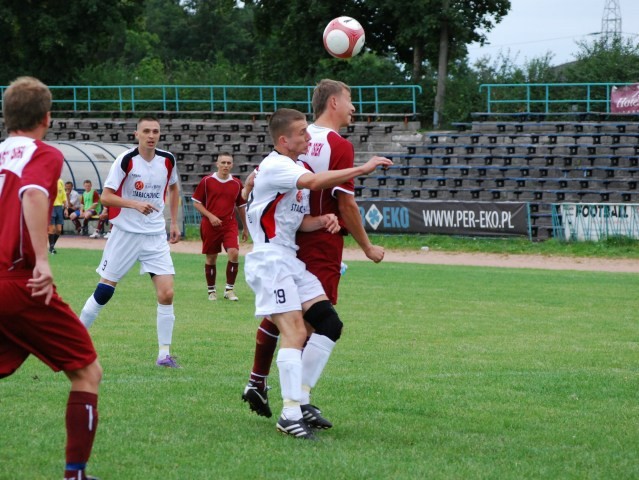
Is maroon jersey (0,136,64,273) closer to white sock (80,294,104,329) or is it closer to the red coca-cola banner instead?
white sock (80,294,104,329)

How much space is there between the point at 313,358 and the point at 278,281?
1.94 ft

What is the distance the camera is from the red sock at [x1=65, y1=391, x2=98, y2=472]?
484cm

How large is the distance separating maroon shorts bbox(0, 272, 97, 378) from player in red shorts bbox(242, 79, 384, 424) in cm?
196

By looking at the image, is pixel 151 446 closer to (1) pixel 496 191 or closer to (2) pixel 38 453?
(2) pixel 38 453

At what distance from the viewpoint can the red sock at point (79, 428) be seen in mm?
4840

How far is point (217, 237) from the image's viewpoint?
15.4 metres

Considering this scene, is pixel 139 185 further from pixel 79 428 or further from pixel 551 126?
pixel 551 126

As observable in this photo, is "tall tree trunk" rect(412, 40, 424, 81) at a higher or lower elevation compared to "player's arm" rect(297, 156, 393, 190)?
higher

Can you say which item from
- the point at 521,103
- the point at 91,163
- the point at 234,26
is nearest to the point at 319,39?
the point at 521,103

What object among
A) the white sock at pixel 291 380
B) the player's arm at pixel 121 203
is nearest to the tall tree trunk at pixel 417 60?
the player's arm at pixel 121 203

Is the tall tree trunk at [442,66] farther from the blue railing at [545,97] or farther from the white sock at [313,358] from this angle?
the white sock at [313,358]

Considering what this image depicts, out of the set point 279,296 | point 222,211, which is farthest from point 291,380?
point 222,211

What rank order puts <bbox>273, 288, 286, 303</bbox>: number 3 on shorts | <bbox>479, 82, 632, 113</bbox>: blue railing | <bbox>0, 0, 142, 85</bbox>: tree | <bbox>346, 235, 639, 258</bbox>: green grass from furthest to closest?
<bbox>0, 0, 142, 85</bbox>: tree < <bbox>479, 82, 632, 113</bbox>: blue railing < <bbox>346, 235, 639, 258</bbox>: green grass < <bbox>273, 288, 286, 303</bbox>: number 3 on shorts

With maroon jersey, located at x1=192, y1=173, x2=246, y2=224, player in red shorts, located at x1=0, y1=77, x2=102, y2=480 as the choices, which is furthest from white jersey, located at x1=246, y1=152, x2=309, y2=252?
maroon jersey, located at x1=192, y1=173, x2=246, y2=224
